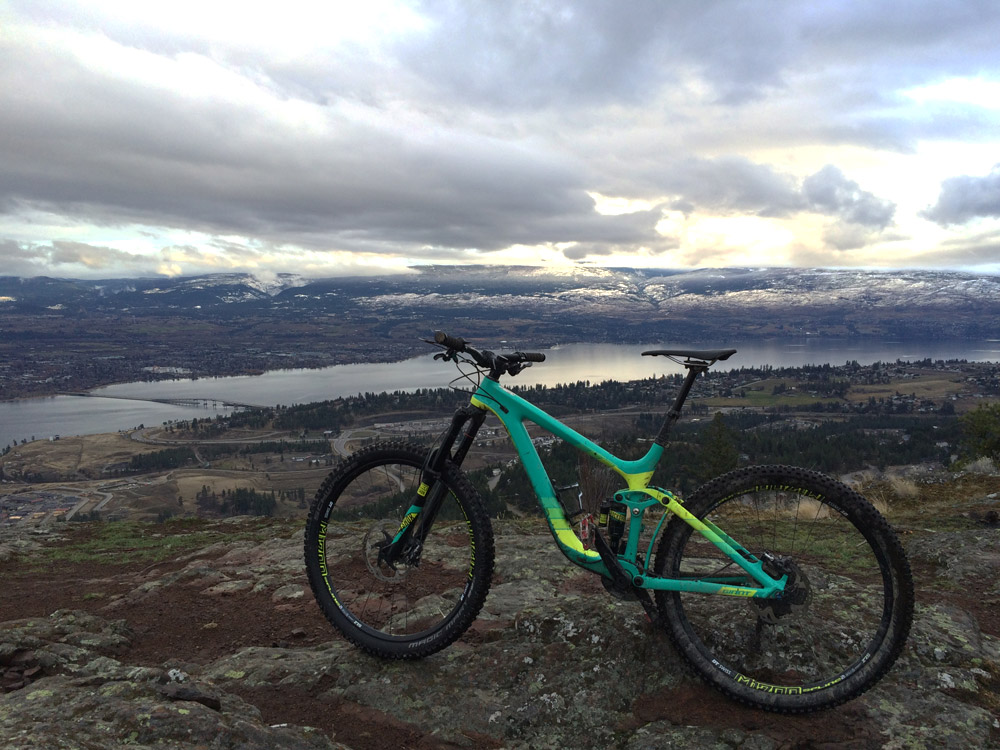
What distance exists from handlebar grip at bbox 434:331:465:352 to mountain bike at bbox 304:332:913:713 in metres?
0.02

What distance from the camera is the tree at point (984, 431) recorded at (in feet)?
54.9

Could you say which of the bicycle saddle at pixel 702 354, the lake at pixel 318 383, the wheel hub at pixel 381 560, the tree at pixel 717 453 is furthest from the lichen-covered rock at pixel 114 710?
the lake at pixel 318 383

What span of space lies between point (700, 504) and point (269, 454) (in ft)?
234

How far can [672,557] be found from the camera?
3695mm

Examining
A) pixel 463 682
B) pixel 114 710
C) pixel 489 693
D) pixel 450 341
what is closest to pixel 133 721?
pixel 114 710

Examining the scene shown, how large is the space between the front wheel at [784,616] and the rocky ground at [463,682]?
0.56 feet

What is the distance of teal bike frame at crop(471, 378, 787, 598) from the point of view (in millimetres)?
3559

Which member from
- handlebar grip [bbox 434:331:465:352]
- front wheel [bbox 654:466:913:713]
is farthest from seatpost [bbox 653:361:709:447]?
handlebar grip [bbox 434:331:465:352]

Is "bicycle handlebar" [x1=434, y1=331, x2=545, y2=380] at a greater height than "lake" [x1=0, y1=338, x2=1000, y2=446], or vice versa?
"bicycle handlebar" [x1=434, y1=331, x2=545, y2=380]

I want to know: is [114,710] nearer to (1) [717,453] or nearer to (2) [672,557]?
(2) [672,557]

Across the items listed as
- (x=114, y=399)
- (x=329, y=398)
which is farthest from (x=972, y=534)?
(x=114, y=399)

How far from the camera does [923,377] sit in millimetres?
99125

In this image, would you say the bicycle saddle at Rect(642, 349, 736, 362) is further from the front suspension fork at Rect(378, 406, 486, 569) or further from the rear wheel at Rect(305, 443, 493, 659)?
the rear wheel at Rect(305, 443, 493, 659)

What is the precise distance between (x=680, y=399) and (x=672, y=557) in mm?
1122
